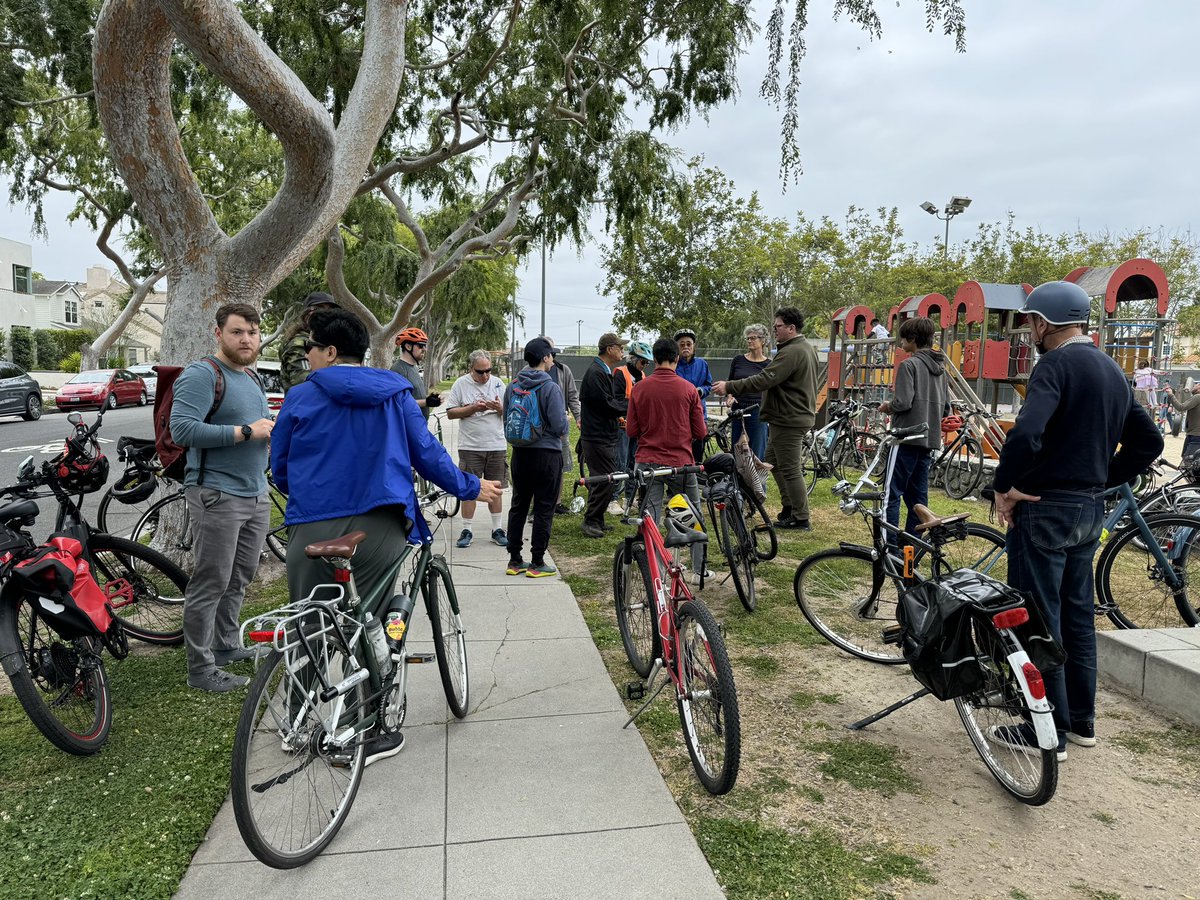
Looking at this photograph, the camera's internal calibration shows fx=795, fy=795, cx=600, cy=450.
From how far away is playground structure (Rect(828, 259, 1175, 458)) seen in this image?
467 inches

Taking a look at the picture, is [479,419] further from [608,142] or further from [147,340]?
[147,340]

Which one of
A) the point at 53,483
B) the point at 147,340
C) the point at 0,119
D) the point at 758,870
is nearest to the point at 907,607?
the point at 758,870

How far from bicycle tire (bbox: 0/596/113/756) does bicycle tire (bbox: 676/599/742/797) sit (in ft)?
8.26

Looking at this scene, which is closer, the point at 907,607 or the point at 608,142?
the point at 907,607

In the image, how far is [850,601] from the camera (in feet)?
15.2

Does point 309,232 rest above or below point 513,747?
above

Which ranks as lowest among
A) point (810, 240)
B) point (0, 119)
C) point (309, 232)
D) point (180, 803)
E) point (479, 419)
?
point (180, 803)

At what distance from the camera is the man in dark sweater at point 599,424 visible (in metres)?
7.75

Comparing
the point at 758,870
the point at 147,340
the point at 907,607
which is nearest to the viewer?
the point at 758,870

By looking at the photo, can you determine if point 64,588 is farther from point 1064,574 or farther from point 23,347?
point 23,347

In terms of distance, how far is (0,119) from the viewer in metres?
12.4

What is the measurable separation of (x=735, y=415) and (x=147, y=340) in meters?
82.6

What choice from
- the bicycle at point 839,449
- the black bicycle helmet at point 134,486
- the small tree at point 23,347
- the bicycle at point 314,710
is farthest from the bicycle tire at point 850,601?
the small tree at point 23,347

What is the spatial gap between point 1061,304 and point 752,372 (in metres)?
5.59
